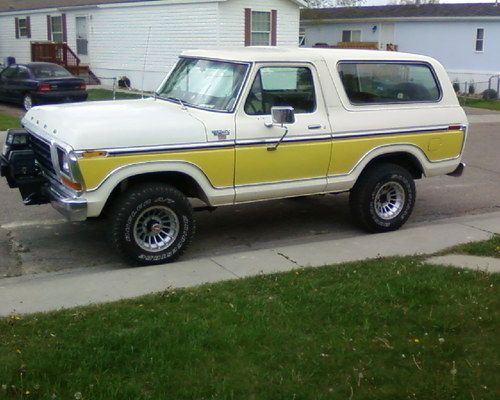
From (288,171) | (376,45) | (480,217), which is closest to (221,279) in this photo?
(288,171)

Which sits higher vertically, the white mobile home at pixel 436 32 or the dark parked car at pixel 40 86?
the white mobile home at pixel 436 32

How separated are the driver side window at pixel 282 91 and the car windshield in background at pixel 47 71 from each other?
46.8 feet

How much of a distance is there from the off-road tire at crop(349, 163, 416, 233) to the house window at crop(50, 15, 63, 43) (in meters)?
25.9

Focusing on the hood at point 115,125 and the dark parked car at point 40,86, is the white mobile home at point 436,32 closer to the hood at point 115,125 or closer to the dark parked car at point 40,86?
the dark parked car at point 40,86

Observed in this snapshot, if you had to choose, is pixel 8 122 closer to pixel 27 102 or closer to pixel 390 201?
pixel 27 102

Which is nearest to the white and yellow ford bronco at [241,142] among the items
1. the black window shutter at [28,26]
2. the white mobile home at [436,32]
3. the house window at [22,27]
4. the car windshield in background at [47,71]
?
the car windshield in background at [47,71]

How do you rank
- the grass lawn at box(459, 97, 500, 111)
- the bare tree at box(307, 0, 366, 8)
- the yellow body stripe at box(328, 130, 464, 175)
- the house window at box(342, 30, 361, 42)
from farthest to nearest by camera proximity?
the bare tree at box(307, 0, 366, 8) < the house window at box(342, 30, 361, 42) < the grass lawn at box(459, 97, 500, 111) < the yellow body stripe at box(328, 130, 464, 175)

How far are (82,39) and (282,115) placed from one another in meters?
24.9

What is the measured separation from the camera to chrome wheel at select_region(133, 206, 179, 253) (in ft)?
20.8

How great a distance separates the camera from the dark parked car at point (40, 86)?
758 inches

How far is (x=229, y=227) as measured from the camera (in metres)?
7.99

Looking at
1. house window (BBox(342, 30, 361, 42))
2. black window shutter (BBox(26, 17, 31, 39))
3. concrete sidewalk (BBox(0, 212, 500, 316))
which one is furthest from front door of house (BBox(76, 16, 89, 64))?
concrete sidewalk (BBox(0, 212, 500, 316))

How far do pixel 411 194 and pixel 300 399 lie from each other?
14.4ft

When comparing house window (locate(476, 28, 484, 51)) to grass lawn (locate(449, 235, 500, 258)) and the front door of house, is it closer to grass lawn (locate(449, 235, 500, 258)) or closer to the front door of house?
the front door of house
